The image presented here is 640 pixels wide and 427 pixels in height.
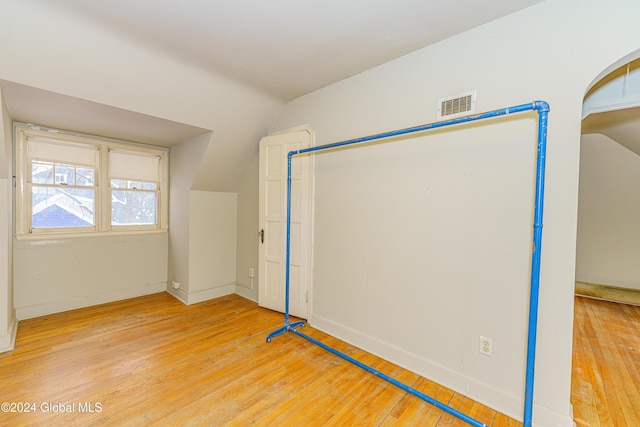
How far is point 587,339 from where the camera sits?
2.76m

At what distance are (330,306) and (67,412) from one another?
1985 millimetres

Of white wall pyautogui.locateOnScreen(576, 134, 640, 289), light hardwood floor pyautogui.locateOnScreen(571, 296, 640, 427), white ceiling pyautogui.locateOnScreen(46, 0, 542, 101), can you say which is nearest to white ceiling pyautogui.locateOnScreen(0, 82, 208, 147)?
white ceiling pyautogui.locateOnScreen(46, 0, 542, 101)

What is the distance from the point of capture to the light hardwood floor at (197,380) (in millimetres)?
1685

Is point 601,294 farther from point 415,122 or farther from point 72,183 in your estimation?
point 72,183

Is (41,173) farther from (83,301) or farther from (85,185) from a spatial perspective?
(83,301)

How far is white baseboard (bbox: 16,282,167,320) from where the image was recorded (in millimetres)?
3016

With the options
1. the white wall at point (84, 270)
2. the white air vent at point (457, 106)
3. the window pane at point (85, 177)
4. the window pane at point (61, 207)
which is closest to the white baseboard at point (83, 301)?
the white wall at point (84, 270)

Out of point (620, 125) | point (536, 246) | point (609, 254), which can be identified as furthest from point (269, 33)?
point (609, 254)

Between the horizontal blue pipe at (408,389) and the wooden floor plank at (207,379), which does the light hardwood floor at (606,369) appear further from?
the horizontal blue pipe at (408,389)

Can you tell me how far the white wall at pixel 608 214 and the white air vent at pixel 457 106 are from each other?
12.8 ft

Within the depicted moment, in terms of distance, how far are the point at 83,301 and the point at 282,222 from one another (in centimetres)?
263

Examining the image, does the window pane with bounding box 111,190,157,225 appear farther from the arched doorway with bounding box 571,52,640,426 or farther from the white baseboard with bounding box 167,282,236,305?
the arched doorway with bounding box 571,52,640,426

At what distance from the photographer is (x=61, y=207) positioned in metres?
3.25

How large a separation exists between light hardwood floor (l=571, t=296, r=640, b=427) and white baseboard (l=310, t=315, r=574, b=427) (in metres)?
0.26
